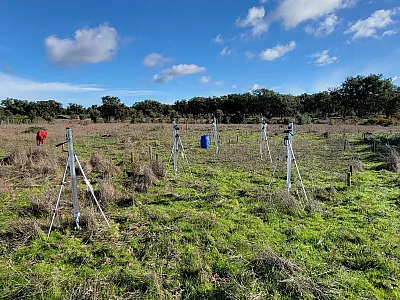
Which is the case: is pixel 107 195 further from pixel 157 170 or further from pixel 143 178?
pixel 157 170

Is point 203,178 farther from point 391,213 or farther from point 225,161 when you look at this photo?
point 391,213

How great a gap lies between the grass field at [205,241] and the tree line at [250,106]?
3383 centimetres

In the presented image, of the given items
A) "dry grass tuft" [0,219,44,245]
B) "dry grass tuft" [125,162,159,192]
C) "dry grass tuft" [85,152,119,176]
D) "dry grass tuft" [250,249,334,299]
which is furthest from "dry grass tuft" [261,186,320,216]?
"dry grass tuft" [85,152,119,176]

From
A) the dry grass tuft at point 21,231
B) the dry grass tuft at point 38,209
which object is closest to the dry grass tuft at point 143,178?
the dry grass tuft at point 38,209

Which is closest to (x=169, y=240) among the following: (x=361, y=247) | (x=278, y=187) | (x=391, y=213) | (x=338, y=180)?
(x=361, y=247)

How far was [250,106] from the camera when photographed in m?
55.0

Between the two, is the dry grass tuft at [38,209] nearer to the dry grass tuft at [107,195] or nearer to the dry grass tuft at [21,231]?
the dry grass tuft at [21,231]

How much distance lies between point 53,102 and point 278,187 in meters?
71.7

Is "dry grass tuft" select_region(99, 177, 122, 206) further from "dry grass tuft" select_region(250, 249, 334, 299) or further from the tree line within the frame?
the tree line

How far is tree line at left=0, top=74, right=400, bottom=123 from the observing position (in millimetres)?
46156

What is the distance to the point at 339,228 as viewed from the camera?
475cm

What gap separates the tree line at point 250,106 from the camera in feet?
151

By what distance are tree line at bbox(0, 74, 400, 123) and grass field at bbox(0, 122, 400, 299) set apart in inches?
1332

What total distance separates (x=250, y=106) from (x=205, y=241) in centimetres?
5286
